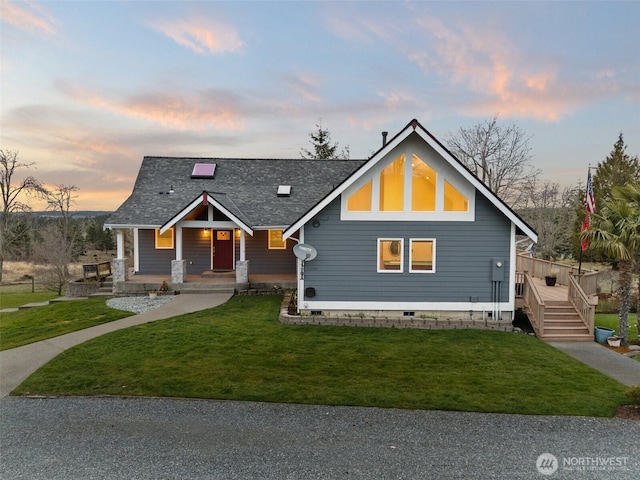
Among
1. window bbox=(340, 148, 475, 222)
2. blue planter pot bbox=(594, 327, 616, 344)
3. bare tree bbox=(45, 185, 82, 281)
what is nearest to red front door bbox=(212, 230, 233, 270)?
window bbox=(340, 148, 475, 222)

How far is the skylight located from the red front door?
3.97m

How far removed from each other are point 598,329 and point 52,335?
16.4 m

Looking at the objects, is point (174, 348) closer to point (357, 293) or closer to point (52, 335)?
point (52, 335)

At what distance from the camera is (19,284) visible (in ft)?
96.8

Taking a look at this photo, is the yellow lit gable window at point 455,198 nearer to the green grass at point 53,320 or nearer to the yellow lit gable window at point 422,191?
the yellow lit gable window at point 422,191

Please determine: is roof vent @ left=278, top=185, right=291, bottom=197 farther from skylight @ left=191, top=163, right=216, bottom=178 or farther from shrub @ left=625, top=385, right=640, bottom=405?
shrub @ left=625, top=385, right=640, bottom=405

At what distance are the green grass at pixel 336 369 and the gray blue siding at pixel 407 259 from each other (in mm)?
1351

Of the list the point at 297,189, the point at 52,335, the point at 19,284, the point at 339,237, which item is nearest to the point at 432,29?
the point at 297,189

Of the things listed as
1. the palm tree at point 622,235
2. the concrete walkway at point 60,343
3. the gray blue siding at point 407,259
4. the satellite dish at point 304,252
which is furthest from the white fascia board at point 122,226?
the palm tree at point 622,235

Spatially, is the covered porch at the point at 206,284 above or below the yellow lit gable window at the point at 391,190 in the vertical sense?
below

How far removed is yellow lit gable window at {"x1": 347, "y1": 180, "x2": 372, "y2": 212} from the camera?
11.7m

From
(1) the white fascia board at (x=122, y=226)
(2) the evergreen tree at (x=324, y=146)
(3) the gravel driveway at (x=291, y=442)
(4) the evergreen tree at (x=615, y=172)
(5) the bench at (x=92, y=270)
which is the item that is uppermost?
(2) the evergreen tree at (x=324, y=146)

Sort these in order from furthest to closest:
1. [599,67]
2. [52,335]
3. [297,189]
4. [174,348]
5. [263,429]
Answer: [297,189] < [599,67] < [52,335] < [174,348] < [263,429]

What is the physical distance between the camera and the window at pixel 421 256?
464 inches
